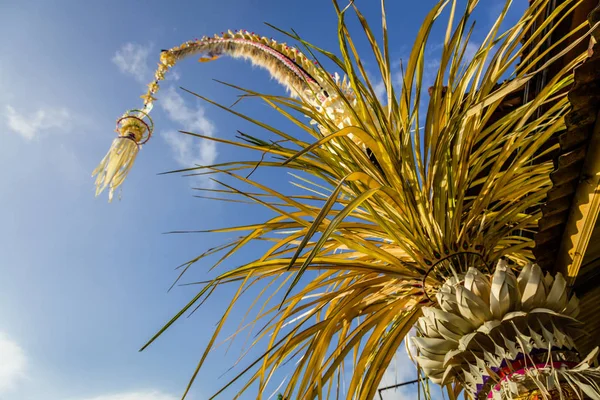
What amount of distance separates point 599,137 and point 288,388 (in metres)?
0.86

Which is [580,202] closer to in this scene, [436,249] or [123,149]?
[436,249]

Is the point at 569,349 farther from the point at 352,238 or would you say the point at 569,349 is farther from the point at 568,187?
the point at 352,238

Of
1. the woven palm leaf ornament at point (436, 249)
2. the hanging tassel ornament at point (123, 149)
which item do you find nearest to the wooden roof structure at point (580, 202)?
the woven palm leaf ornament at point (436, 249)

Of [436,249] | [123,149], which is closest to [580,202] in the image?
[436,249]

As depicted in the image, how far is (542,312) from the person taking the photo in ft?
2.72

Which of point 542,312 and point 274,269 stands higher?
point 274,269

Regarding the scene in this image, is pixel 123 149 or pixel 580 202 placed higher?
pixel 123 149

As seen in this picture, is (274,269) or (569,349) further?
(274,269)

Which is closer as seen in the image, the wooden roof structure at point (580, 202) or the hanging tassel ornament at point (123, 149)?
the wooden roof structure at point (580, 202)

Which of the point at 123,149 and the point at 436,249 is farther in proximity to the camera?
the point at 123,149

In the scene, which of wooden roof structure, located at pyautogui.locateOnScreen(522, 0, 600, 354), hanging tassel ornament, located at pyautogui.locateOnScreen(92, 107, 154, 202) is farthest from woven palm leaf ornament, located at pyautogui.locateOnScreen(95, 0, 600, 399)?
hanging tassel ornament, located at pyautogui.locateOnScreen(92, 107, 154, 202)

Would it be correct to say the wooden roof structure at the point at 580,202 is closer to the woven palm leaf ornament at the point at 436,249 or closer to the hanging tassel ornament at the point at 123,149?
the woven palm leaf ornament at the point at 436,249

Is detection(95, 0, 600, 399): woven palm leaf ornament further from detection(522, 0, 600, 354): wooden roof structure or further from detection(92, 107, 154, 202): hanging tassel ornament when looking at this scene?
detection(92, 107, 154, 202): hanging tassel ornament

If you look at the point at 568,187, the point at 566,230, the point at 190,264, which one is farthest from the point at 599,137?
the point at 190,264
